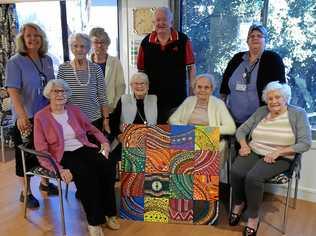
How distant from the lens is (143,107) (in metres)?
2.98

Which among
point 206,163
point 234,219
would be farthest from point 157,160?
point 234,219

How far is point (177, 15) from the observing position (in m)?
3.72

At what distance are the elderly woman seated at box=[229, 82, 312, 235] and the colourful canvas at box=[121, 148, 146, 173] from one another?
0.69 meters

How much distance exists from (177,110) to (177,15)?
4.01 ft

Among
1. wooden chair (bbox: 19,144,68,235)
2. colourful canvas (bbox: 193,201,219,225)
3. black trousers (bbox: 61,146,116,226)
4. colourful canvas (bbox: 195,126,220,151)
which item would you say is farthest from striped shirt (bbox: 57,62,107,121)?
colourful canvas (bbox: 193,201,219,225)

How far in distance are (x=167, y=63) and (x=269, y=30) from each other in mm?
1082

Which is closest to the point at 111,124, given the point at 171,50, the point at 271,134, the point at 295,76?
the point at 171,50

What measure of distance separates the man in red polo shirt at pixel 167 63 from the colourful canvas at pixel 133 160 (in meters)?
0.40

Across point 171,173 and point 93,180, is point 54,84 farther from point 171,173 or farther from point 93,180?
point 171,173

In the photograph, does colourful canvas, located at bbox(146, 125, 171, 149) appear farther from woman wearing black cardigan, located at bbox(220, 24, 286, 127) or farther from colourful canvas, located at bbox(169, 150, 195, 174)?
woman wearing black cardigan, located at bbox(220, 24, 286, 127)

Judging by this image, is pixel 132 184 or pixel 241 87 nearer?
pixel 132 184

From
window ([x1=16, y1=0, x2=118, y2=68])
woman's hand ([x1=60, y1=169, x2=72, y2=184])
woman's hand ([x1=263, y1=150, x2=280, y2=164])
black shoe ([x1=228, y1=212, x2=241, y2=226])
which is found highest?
window ([x1=16, y1=0, x2=118, y2=68])

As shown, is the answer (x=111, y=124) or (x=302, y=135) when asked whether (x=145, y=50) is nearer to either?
(x=111, y=124)

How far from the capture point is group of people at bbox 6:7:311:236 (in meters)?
2.58
